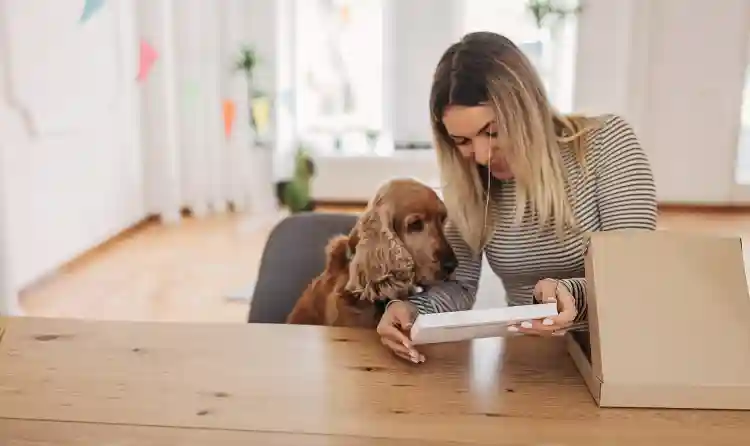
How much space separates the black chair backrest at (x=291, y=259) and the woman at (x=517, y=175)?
38 centimetres

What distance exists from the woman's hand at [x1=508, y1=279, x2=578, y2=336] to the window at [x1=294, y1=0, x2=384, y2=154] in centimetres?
458

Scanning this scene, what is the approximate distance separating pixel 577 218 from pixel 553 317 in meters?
0.43

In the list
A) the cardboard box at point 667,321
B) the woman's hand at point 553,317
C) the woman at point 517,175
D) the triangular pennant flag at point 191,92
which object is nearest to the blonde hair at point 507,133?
the woman at point 517,175

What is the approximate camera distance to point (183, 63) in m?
5.15

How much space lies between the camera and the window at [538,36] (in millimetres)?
5461

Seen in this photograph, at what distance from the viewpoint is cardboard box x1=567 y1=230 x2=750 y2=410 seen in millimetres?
988

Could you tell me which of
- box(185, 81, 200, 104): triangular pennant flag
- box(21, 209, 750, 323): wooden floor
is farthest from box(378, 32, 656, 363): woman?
box(185, 81, 200, 104): triangular pennant flag

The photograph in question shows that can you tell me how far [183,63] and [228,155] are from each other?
2.17 feet

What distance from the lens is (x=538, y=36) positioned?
5.54 m

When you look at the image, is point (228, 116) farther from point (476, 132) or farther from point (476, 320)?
point (476, 320)

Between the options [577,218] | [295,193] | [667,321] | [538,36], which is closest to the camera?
[667,321]

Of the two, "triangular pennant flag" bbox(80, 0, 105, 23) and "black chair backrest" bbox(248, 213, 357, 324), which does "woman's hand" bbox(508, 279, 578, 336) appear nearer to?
"black chair backrest" bbox(248, 213, 357, 324)

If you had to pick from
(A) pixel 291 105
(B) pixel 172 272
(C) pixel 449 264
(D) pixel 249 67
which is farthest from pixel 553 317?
(A) pixel 291 105

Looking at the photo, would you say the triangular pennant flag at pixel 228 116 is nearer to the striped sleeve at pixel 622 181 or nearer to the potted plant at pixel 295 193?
the potted plant at pixel 295 193
